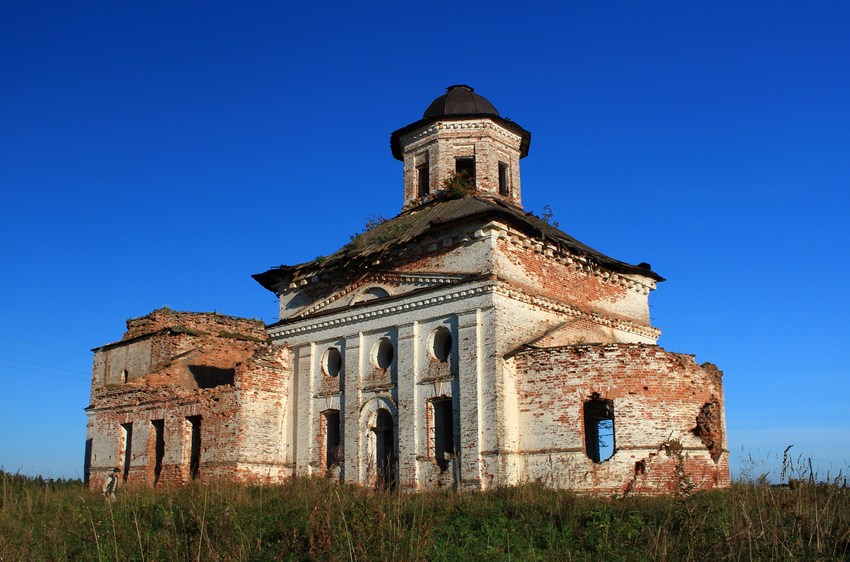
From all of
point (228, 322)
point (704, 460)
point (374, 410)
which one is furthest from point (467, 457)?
point (228, 322)

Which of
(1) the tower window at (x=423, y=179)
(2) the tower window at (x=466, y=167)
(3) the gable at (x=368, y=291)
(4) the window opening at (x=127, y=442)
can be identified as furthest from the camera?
(1) the tower window at (x=423, y=179)

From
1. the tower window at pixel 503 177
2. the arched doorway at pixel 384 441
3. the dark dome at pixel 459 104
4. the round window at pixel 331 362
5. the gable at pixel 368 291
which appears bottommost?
the arched doorway at pixel 384 441

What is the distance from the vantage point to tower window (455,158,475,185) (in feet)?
77.3

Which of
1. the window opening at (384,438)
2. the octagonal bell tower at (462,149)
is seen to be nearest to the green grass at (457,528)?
the window opening at (384,438)

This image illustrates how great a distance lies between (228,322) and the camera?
2809 cm

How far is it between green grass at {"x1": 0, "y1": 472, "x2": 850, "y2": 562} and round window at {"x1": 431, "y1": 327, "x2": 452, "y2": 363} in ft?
14.7

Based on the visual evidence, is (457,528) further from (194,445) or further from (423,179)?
(423,179)

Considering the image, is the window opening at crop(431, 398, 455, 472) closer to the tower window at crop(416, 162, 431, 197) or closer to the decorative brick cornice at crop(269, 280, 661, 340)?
the decorative brick cornice at crop(269, 280, 661, 340)

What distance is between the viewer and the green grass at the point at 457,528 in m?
8.23

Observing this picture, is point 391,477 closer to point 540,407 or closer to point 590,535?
point 540,407

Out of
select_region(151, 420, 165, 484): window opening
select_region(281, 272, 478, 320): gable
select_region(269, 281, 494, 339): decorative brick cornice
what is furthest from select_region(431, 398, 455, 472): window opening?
select_region(151, 420, 165, 484): window opening

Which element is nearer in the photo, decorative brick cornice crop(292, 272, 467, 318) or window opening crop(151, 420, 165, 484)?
decorative brick cornice crop(292, 272, 467, 318)

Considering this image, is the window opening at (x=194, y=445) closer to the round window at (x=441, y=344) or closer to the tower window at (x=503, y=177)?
the round window at (x=441, y=344)

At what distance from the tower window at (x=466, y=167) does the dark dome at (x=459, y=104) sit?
139cm
